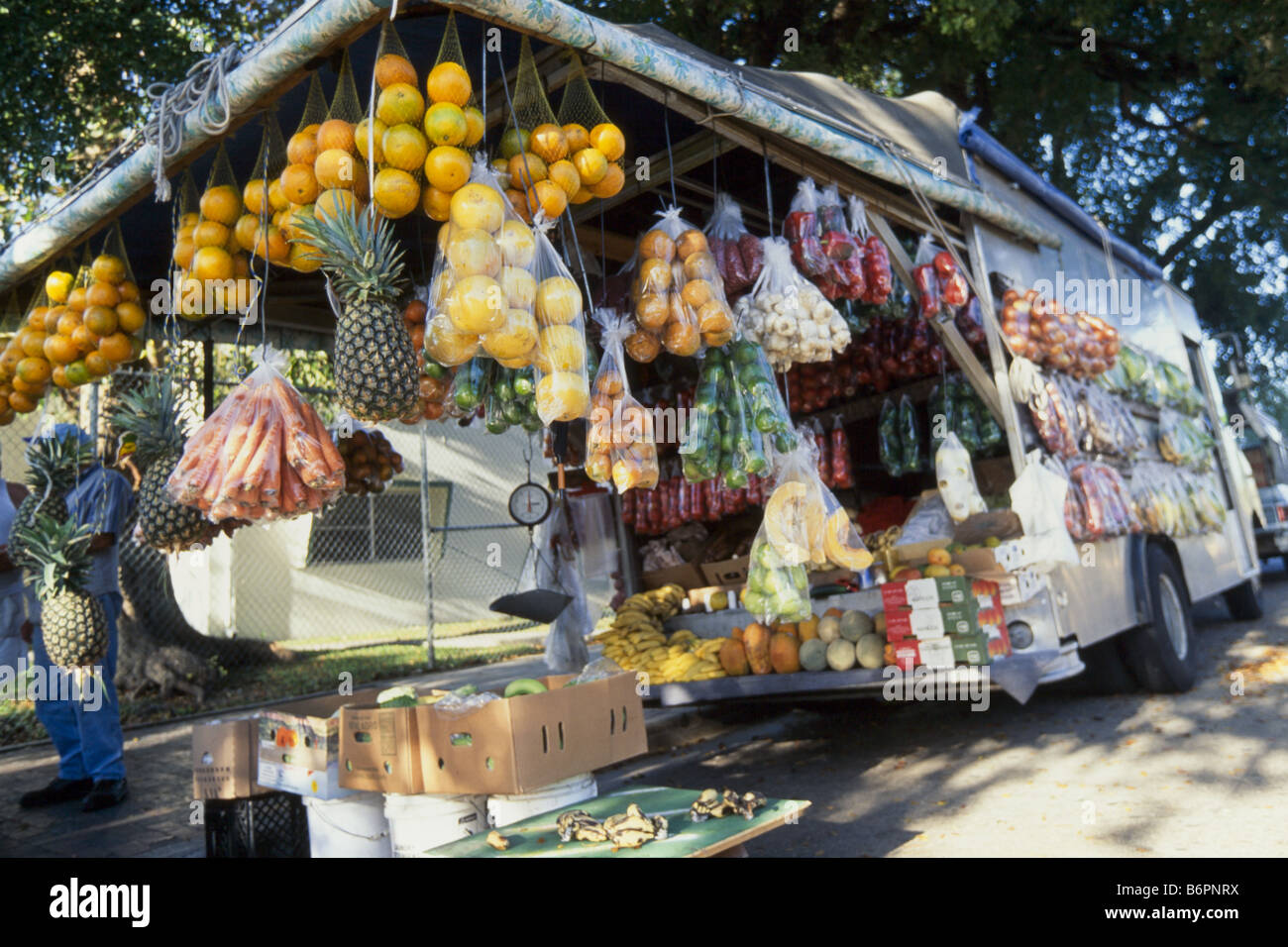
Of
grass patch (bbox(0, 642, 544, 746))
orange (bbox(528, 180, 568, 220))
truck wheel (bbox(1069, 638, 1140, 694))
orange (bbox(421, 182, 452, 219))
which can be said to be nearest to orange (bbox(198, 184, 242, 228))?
orange (bbox(421, 182, 452, 219))

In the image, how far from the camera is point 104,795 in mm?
5293

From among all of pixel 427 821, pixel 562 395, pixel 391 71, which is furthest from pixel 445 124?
pixel 427 821

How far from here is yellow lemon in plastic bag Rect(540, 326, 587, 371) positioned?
2992 mm

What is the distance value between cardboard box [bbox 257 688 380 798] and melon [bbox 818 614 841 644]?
285 centimetres

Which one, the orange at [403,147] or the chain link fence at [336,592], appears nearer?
the orange at [403,147]

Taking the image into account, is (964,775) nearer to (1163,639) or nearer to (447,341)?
(1163,639)

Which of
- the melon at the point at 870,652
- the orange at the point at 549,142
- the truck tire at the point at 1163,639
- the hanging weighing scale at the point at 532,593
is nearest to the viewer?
the orange at the point at 549,142

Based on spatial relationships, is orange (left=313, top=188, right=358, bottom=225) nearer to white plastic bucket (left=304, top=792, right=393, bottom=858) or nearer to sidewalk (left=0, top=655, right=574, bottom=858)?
white plastic bucket (left=304, top=792, right=393, bottom=858)

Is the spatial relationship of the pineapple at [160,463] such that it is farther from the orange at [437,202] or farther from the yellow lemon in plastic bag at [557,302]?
the yellow lemon in plastic bag at [557,302]

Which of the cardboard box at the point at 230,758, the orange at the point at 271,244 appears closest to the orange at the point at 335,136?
the orange at the point at 271,244

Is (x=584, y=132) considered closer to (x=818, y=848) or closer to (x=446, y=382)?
(x=446, y=382)

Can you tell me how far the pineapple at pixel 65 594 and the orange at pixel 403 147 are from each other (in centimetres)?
210

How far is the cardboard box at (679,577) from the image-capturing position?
679 centimetres

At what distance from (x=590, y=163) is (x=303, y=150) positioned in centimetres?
97
